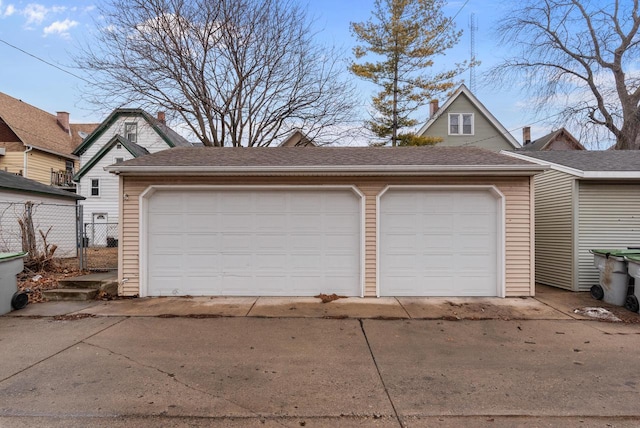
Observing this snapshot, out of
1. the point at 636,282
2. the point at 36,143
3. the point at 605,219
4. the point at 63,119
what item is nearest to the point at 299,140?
the point at 605,219

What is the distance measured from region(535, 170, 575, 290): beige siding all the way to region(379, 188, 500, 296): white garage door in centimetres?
217

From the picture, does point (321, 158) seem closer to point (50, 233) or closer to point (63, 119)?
point (50, 233)

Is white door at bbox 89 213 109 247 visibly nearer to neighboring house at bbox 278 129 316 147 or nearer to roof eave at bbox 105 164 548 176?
neighboring house at bbox 278 129 316 147

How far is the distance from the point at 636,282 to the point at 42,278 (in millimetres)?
11792

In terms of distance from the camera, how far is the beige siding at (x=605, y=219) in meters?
7.54

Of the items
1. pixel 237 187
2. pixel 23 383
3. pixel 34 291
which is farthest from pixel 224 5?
pixel 23 383

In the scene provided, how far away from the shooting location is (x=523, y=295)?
22.3 ft

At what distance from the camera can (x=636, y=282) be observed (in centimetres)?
588

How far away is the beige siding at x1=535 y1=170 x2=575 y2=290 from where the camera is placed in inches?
302

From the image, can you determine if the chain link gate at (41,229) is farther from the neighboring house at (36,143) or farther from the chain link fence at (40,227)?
the neighboring house at (36,143)

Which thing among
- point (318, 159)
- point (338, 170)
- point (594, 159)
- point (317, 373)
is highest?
point (594, 159)

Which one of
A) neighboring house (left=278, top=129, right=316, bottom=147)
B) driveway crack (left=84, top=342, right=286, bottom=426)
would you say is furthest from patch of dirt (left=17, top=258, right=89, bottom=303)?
neighboring house (left=278, top=129, right=316, bottom=147)

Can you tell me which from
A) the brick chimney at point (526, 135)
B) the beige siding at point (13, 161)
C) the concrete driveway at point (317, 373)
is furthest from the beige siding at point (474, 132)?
the beige siding at point (13, 161)

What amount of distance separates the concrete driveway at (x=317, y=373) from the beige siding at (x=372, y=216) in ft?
4.96
